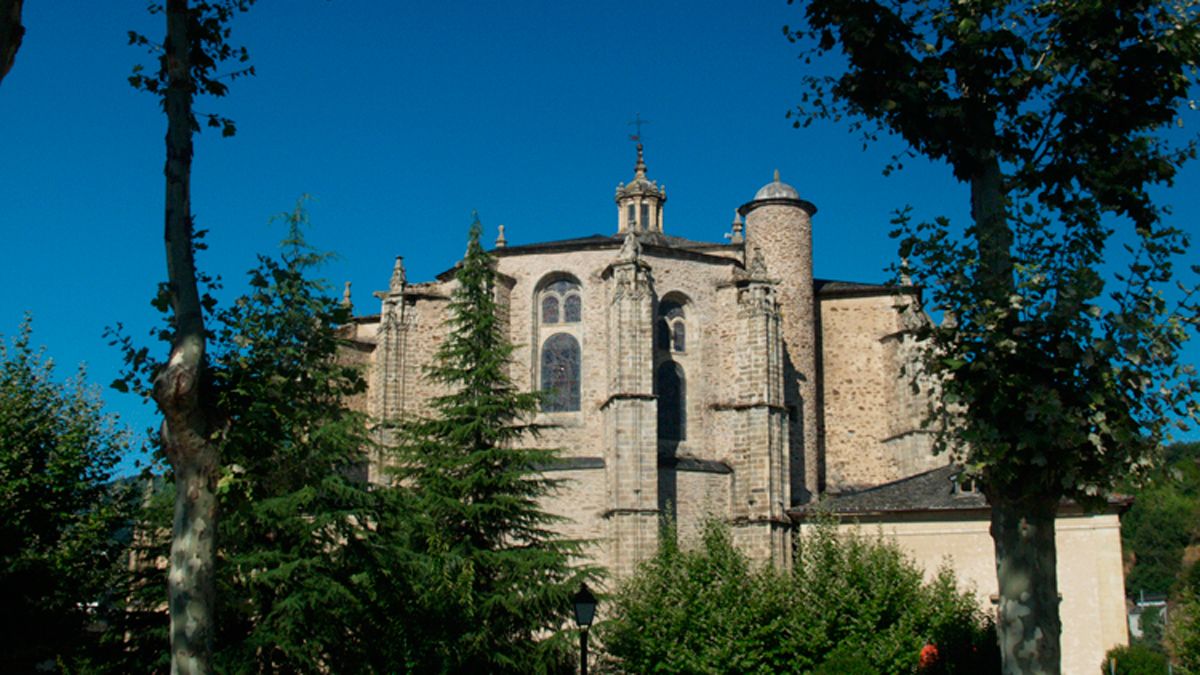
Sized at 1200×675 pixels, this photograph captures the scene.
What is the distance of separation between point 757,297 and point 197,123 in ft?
81.5

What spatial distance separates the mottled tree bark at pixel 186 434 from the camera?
1038 cm

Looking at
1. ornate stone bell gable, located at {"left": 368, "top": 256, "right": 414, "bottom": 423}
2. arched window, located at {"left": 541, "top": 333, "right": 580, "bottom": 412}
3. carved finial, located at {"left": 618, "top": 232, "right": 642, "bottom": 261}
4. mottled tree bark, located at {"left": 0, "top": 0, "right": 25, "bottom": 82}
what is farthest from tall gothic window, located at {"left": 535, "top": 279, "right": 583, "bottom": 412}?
mottled tree bark, located at {"left": 0, "top": 0, "right": 25, "bottom": 82}

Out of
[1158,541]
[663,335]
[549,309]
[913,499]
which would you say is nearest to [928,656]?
[913,499]

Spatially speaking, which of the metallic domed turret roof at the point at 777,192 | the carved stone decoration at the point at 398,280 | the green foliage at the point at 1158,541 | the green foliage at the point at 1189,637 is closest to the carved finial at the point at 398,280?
the carved stone decoration at the point at 398,280

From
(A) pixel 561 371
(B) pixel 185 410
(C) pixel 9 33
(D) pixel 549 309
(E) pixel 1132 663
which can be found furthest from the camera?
(D) pixel 549 309

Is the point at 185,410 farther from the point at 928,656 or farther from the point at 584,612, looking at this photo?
the point at 928,656

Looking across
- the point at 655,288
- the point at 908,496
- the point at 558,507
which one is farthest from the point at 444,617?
the point at 655,288

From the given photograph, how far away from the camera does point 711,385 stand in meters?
35.3

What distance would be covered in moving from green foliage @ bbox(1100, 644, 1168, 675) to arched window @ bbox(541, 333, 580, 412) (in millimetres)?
16018

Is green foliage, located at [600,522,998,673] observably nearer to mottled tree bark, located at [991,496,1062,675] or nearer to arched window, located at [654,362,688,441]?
arched window, located at [654,362,688,441]

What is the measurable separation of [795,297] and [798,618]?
14.4m

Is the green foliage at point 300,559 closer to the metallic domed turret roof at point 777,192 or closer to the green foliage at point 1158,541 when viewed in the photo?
the metallic domed turret roof at point 777,192

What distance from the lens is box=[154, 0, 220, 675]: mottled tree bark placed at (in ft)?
34.1

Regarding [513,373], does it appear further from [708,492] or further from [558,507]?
[708,492]
